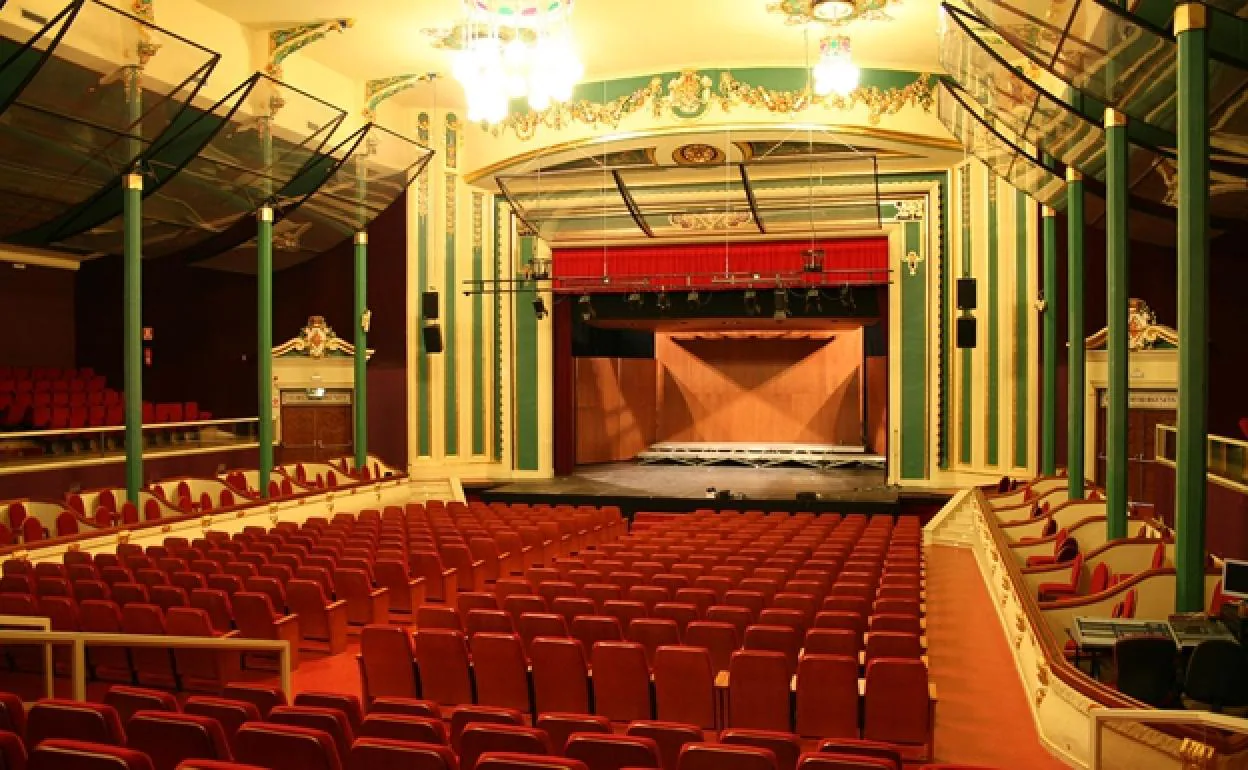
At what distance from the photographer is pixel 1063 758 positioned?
16.1 feet

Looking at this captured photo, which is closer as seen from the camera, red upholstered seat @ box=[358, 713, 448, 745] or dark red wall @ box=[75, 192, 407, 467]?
red upholstered seat @ box=[358, 713, 448, 745]

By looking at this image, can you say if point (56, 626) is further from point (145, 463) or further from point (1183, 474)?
point (145, 463)

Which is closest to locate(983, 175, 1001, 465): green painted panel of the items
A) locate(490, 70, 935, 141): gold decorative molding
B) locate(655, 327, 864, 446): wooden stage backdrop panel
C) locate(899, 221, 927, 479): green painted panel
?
locate(899, 221, 927, 479): green painted panel

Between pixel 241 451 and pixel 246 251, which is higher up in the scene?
pixel 246 251

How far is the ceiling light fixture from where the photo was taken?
12219 millimetres

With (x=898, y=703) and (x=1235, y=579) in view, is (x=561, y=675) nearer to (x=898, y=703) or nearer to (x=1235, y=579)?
(x=898, y=703)

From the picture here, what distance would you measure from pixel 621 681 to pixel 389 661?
56.0 inches

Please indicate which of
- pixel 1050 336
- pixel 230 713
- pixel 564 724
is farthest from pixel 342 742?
pixel 1050 336

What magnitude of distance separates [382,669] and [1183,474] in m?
4.96

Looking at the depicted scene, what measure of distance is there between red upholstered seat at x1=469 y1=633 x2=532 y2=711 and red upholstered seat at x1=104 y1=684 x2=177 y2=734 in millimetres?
1748

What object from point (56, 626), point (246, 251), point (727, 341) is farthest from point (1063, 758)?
point (727, 341)

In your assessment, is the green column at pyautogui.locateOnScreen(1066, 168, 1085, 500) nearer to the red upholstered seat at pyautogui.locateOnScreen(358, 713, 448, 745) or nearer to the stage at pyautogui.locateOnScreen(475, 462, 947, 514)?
the stage at pyautogui.locateOnScreen(475, 462, 947, 514)

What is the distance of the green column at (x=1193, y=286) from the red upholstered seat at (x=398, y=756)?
477 cm

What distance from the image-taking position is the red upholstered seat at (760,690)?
4879 mm
